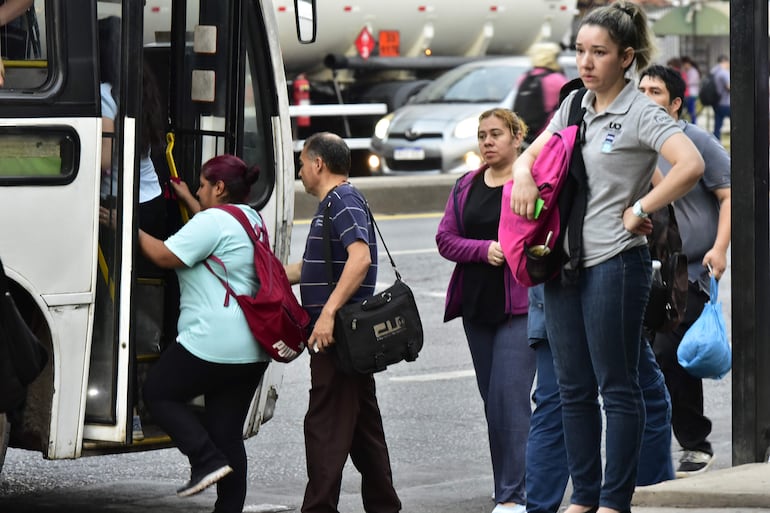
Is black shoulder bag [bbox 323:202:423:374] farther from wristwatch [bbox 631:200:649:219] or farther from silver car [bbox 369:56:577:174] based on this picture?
silver car [bbox 369:56:577:174]

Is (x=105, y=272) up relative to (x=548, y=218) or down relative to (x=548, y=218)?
down

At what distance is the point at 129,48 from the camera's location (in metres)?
5.84

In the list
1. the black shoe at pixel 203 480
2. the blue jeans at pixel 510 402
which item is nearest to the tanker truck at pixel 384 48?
the blue jeans at pixel 510 402

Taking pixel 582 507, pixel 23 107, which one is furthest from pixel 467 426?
pixel 23 107

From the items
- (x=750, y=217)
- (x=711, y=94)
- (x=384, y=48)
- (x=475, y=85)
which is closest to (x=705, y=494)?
(x=750, y=217)

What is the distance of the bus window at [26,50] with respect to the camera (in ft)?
18.9

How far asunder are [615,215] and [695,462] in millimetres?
2596

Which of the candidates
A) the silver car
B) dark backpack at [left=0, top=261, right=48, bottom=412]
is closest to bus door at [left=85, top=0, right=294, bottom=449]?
dark backpack at [left=0, top=261, right=48, bottom=412]

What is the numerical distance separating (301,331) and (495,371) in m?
1.00

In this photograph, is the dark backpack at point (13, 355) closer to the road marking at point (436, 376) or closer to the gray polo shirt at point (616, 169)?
the gray polo shirt at point (616, 169)

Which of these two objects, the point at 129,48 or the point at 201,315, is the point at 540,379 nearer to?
the point at 201,315

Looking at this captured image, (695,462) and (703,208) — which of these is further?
(695,462)

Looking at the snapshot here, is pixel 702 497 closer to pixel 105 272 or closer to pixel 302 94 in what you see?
pixel 105 272

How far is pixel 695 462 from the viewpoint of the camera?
747cm
